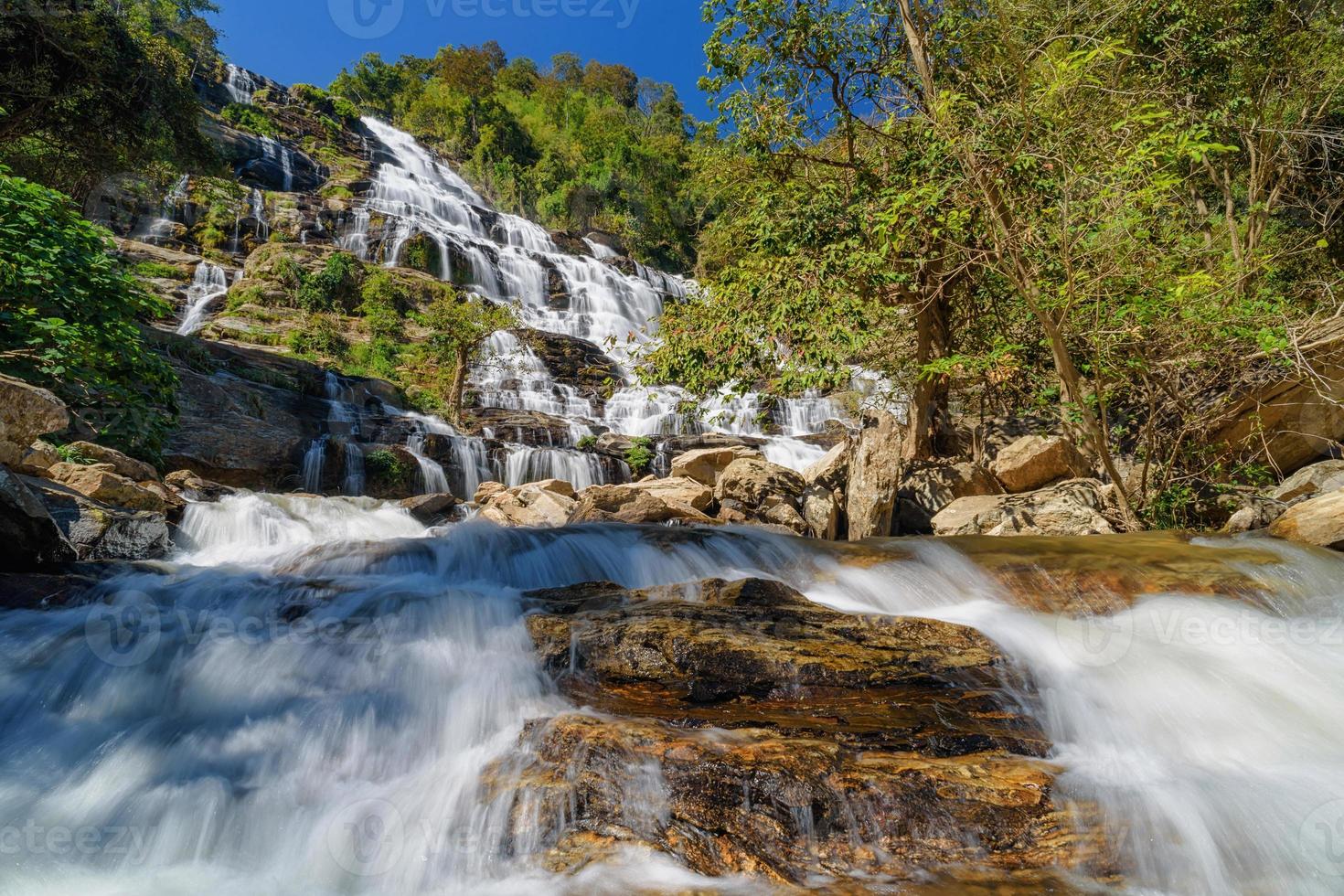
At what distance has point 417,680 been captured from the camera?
3.36 meters

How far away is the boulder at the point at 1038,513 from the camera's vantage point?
671 cm

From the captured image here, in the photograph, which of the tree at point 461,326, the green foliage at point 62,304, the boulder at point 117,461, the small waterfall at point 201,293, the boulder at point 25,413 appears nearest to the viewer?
the boulder at point 25,413

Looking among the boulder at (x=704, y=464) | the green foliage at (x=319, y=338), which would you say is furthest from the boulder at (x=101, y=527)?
the green foliage at (x=319, y=338)

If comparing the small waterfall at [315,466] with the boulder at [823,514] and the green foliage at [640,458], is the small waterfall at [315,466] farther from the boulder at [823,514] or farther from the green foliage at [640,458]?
the boulder at [823,514]

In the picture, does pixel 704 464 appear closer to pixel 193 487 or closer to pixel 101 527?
pixel 193 487

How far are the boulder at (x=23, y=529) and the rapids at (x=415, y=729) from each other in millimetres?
503

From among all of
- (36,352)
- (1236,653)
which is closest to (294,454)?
(36,352)

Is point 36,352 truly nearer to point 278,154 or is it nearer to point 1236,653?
point 1236,653

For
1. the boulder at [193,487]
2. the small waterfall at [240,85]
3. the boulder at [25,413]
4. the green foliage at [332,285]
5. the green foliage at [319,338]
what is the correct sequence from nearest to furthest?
the boulder at [25,413], the boulder at [193,487], the green foliage at [319,338], the green foliage at [332,285], the small waterfall at [240,85]

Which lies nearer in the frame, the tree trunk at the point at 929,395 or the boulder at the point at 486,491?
the tree trunk at the point at 929,395

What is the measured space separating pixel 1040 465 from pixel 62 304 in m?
10.1

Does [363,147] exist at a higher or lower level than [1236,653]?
higher

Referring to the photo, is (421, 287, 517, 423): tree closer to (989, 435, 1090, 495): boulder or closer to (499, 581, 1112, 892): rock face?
(989, 435, 1090, 495): boulder

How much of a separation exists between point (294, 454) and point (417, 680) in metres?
8.73
